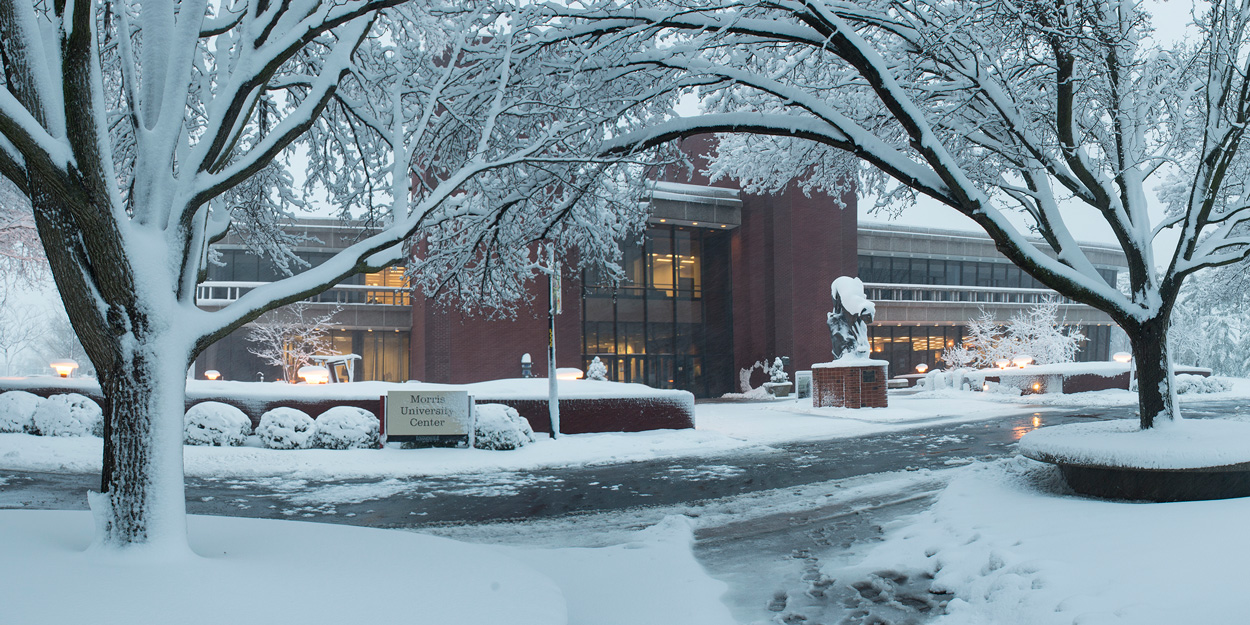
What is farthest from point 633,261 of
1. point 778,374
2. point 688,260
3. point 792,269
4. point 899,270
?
point 899,270

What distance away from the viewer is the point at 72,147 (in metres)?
4.29

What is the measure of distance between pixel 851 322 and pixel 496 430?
45.7 ft

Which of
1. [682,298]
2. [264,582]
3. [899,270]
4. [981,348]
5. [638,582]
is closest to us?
[264,582]

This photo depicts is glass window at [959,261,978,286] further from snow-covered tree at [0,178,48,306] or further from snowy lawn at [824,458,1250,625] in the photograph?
snow-covered tree at [0,178,48,306]

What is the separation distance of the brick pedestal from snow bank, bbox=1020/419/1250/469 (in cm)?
1411

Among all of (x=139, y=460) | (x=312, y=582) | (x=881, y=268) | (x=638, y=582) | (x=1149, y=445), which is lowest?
(x=638, y=582)

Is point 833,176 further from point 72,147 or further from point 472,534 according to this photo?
point 72,147

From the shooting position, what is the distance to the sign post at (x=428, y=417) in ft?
43.9

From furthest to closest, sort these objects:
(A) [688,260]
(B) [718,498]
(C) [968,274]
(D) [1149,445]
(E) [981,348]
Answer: (C) [968,274], (E) [981,348], (A) [688,260], (B) [718,498], (D) [1149,445]

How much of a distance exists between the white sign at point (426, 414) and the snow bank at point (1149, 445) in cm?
914

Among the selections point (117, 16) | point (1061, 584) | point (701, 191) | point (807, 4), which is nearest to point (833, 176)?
point (807, 4)

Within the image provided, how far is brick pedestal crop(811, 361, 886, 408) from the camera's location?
22.4 m

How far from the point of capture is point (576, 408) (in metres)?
16.0

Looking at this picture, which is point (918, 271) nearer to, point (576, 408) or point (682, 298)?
point (682, 298)
